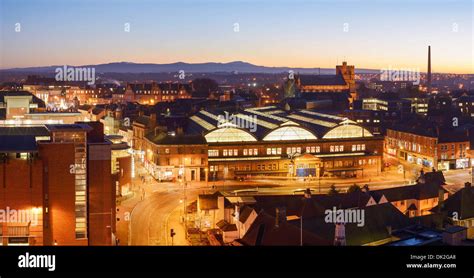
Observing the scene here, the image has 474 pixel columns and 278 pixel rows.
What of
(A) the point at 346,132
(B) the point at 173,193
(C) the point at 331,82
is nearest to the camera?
(B) the point at 173,193

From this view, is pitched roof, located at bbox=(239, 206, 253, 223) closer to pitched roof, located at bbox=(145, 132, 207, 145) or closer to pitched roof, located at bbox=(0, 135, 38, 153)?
pitched roof, located at bbox=(0, 135, 38, 153)

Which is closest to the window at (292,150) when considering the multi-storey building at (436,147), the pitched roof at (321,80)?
the multi-storey building at (436,147)

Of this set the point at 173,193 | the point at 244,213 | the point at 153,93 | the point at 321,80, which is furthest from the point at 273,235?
the point at 321,80

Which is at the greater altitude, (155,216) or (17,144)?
(17,144)

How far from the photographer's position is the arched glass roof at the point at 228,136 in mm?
29375

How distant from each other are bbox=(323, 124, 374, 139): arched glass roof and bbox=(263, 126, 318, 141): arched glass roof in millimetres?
936

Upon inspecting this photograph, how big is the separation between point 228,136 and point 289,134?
3136 millimetres

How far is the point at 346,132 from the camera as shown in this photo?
31375 mm

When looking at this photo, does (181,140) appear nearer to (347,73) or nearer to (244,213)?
(244,213)

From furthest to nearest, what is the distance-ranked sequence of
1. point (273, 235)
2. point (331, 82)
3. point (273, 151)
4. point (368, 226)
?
1. point (331, 82)
2. point (273, 151)
3. point (368, 226)
4. point (273, 235)
